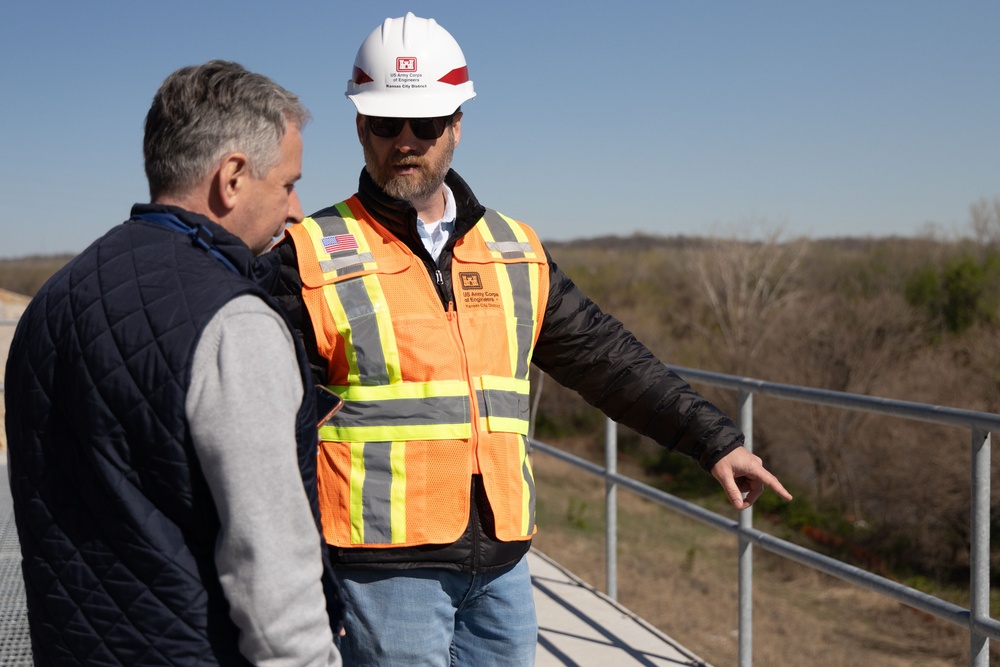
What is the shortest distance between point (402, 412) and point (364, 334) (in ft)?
0.56

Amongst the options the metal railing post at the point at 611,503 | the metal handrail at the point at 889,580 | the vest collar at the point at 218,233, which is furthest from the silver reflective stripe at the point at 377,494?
the metal railing post at the point at 611,503

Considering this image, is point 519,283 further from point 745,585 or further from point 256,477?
point 745,585

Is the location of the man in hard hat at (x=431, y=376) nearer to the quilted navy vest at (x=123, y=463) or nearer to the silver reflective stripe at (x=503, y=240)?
the silver reflective stripe at (x=503, y=240)

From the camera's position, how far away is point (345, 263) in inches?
79.3

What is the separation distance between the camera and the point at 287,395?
1303 millimetres

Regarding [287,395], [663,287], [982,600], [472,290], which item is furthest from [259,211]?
[663,287]

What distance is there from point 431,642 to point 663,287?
63396 millimetres

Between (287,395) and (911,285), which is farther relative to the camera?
(911,285)

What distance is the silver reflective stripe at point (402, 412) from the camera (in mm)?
1945

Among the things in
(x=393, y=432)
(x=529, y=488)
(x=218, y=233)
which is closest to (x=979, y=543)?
(x=529, y=488)

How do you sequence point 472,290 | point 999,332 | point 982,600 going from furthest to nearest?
1. point 999,332
2. point 982,600
3. point 472,290

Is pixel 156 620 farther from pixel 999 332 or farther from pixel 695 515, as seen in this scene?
pixel 999 332

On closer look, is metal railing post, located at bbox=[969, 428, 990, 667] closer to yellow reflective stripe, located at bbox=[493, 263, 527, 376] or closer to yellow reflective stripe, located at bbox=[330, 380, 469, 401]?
yellow reflective stripe, located at bbox=[493, 263, 527, 376]

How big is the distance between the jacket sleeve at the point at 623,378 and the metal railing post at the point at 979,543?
671mm
